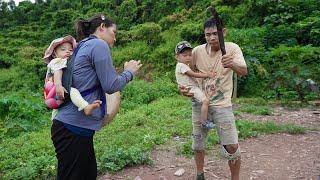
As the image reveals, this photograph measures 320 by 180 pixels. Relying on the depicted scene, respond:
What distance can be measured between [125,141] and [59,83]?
3.54 m

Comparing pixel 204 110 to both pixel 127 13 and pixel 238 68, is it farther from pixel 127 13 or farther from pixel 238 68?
pixel 127 13

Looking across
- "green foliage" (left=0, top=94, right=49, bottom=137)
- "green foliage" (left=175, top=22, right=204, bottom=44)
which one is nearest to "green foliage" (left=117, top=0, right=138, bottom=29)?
"green foliage" (left=175, top=22, right=204, bottom=44)

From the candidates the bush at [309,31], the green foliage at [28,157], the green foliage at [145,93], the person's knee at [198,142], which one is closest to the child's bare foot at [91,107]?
the person's knee at [198,142]

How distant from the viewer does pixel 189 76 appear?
152 inches

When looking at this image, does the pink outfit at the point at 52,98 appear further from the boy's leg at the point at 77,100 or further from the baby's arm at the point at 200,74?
the baby's arm at the point at 200,74

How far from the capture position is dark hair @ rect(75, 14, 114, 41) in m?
2.94

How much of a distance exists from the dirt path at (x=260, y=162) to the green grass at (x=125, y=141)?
0.17 meters

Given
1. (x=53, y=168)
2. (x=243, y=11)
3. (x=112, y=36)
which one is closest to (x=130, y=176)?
(x=53, y=168)

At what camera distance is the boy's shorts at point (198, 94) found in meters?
3.77

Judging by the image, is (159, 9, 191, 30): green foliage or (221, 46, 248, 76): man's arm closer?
(221, 46, 248, 76): man's arm

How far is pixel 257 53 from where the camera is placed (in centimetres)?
1067

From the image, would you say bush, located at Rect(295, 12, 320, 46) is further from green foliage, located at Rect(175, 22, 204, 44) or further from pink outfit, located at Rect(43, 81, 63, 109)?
pink outfit, located at Rect(43, 81, 63, 109)

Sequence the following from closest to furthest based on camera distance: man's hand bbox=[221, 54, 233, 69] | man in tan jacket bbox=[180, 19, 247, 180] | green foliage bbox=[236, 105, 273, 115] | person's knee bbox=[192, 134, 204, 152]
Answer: man's hand bbox=[221, 54, 233, 69]
man in tan jacket bbox=[180, 19, 247, 180]
person's knee bbox=[192, 134, 204, 152]
green foliage bbox=[236, 105, 273, 115]

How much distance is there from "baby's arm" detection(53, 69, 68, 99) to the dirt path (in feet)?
7.18
